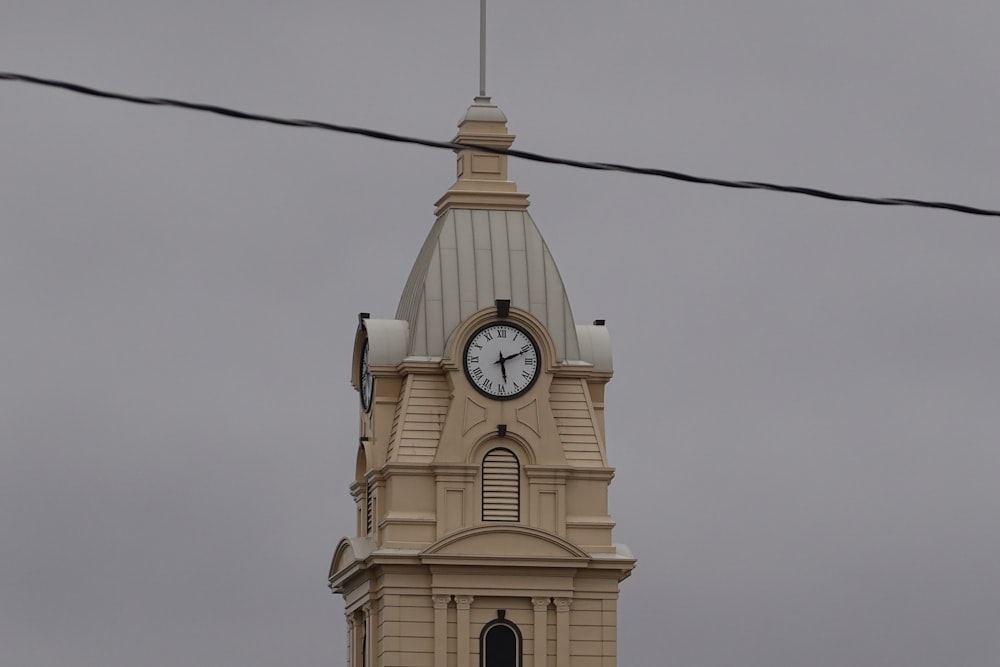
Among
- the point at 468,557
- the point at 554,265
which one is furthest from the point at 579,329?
the point at 468,557

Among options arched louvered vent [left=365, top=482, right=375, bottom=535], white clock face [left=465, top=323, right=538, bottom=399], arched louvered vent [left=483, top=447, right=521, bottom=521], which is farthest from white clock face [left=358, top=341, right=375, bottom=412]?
arched louvered vent [left=483, top=447, right=521, bottom=521]

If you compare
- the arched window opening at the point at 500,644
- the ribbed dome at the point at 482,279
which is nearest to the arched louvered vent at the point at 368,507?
the ribbed dome at the point at 482,279

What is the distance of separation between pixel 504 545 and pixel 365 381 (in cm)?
675

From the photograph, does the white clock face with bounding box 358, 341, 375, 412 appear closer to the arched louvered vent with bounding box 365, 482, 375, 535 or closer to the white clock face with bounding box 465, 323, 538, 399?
the arched louvered vent with bounding box 365, 482, 375, 535

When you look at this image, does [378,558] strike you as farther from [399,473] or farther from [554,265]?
[554,265]

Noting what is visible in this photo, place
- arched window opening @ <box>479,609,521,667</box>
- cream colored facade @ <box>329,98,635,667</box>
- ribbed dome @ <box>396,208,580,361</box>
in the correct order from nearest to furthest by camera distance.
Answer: arched window opening @ <box>479,609,521,667</box>
cream colored facade @ <box>329,98,635,667</box>
ribbed dome @ <box>396,208,580,361</box>

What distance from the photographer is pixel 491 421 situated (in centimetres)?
7569

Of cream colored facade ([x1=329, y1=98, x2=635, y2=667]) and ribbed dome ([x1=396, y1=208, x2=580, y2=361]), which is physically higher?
ribbed dome ([x1=396, y1=208, x2=580, y2=361])

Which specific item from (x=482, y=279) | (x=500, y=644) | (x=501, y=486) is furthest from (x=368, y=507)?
(x=482, y=279)

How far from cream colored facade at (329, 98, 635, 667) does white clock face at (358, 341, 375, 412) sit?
44 centimetres

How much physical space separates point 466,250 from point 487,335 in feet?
8.56

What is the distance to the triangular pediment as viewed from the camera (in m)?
74.8

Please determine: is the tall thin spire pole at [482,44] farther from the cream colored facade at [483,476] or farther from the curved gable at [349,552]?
the curved gable at [349,552]

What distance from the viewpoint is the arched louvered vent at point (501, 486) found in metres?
75.6
